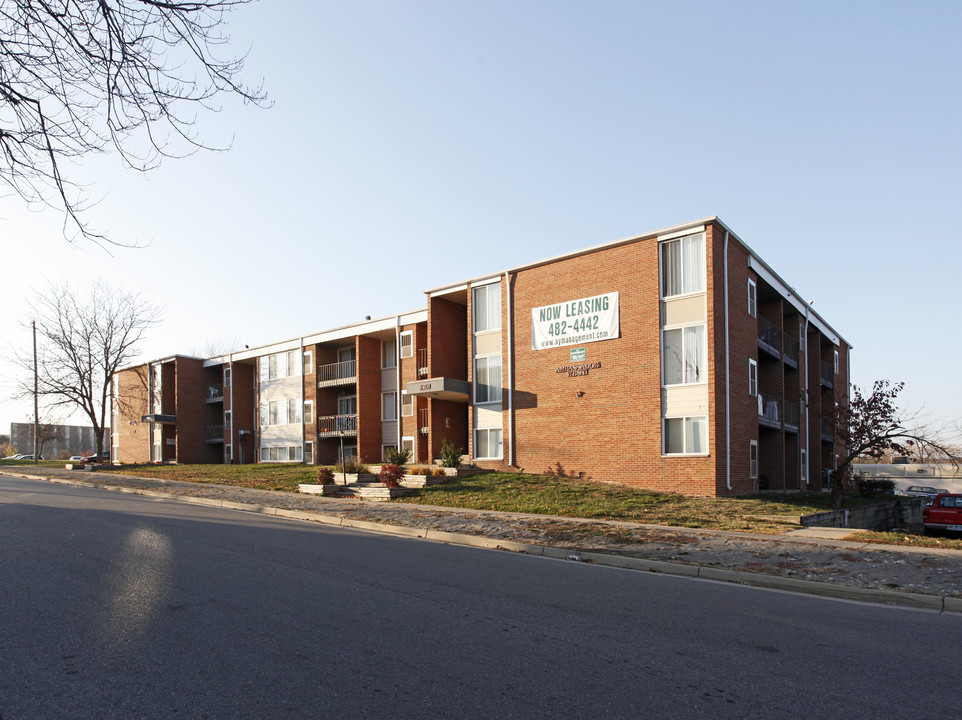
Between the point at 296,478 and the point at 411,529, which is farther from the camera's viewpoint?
the point at 296,478

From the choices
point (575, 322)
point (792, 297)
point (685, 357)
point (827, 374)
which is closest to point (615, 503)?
point (685, 357)

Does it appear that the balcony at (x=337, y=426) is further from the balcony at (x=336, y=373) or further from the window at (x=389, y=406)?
the balcony at (x=336, y=373)

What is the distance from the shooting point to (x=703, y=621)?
7211 millimetres

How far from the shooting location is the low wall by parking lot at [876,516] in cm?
2097

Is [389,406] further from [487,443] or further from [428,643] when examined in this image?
[428,643]

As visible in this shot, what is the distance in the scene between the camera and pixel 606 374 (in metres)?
25.1

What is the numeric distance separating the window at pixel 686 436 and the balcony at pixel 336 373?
67.5ft

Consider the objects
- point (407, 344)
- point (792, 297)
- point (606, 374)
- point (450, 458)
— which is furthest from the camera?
point (407, 344)

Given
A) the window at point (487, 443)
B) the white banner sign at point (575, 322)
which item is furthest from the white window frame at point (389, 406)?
the white banner sign at point (575, 322)

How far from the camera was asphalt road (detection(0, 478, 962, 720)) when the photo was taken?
4.73 meters

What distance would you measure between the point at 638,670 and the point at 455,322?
28.5m

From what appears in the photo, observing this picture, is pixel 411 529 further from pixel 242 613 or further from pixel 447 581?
pixel 242 613

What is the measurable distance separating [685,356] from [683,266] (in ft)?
10.3

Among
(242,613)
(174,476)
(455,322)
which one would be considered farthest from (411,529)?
(174,476)
